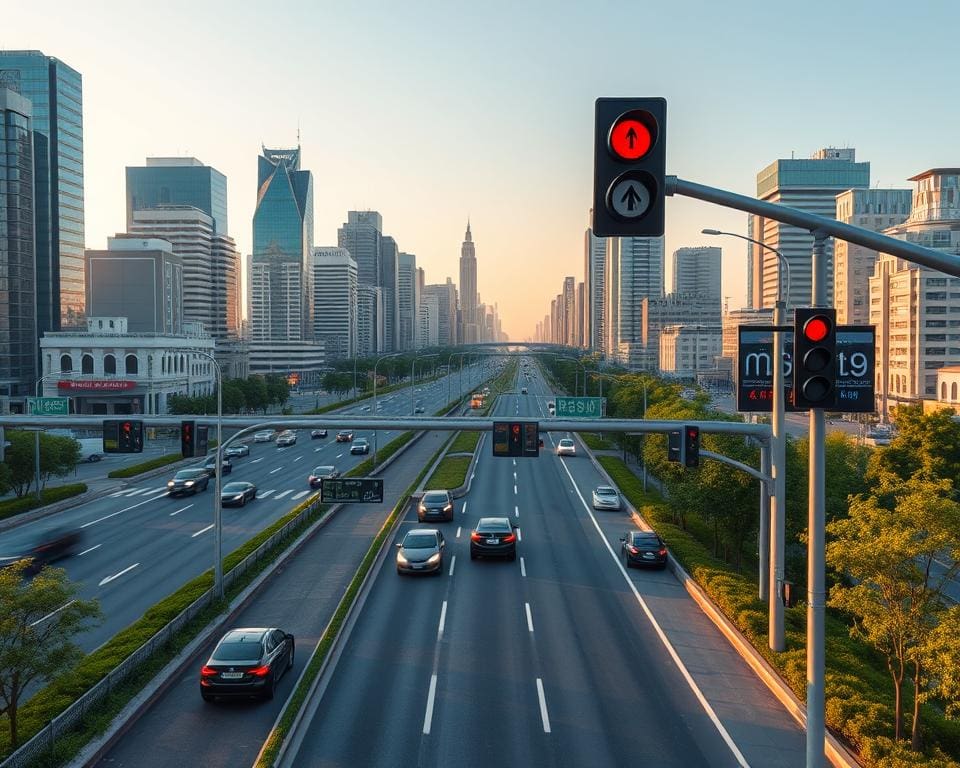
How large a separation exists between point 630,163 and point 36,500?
4772 centimetres

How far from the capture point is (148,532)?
37.0m

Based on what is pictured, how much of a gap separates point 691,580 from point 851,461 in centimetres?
1898

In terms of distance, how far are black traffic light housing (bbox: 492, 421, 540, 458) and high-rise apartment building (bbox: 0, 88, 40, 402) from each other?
99167 mm

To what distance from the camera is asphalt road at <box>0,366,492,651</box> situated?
27.0m

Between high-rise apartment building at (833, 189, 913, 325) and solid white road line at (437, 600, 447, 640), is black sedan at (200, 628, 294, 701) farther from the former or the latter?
high-rise apartment building at (833, 189, 913, 325)

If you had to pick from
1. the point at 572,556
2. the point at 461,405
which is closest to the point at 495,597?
the point at 572,556

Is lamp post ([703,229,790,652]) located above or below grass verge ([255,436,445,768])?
above

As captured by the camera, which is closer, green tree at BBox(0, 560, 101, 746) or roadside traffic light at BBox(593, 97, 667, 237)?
roadside traffic light at BBox(593, 97, 667, 237)

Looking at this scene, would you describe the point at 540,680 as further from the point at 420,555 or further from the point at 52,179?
the point at 52,179

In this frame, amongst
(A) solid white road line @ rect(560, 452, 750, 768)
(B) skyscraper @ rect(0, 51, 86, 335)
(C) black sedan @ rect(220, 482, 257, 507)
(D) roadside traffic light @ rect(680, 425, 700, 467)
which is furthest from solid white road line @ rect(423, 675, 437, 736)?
(B) skyscraper @ rect(0, 51, 86, 335)

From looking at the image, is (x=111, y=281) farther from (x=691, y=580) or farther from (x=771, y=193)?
(x=771, y=193)

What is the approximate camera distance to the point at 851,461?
41156 mm

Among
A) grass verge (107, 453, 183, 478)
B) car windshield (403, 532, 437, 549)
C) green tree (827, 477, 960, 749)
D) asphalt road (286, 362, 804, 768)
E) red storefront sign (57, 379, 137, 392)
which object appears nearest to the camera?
asphalt road (286, 362, 804, 768)

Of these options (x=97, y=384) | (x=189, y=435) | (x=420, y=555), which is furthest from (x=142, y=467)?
(x=97, y=384)
